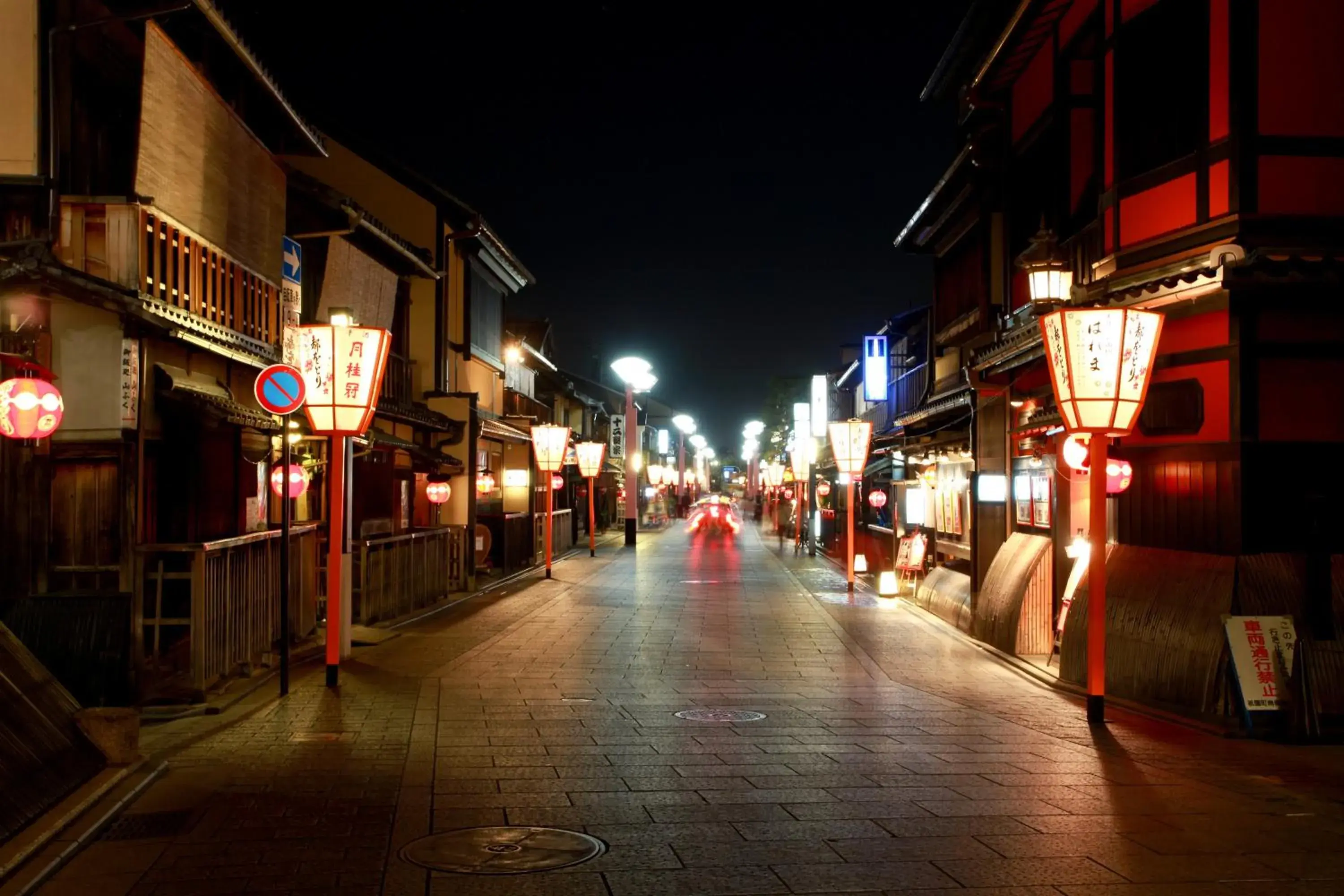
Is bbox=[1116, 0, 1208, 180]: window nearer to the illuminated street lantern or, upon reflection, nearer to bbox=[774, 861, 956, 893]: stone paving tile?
the illuminated street lantern

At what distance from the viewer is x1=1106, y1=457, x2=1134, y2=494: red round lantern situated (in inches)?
541

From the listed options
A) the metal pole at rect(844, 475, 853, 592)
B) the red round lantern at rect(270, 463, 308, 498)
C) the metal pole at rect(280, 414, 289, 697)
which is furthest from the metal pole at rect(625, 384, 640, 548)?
the metal pole at rect(280, 414, 289, 697)

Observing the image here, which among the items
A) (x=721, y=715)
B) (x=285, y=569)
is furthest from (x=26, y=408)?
(x=721, y=715)

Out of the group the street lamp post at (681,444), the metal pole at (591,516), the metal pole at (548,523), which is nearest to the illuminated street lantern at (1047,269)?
the metal pole at (548,523)

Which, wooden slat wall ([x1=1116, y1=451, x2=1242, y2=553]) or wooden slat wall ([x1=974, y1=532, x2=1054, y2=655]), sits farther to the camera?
wooden slat wall ([x1=974, y1=532, x2=1054, y2=655])

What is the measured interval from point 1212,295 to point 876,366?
21302 millimetres

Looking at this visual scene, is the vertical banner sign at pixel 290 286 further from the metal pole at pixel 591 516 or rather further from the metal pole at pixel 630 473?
the metal pole at pixel 630 473

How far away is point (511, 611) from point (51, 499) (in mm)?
12447

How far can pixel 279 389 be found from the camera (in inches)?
529

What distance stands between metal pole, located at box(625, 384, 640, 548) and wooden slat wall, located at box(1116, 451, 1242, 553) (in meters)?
33.4

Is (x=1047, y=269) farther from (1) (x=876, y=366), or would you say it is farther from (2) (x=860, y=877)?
(1) (x=876, y=366)

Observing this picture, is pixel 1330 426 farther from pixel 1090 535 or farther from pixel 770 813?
pixel 770 813

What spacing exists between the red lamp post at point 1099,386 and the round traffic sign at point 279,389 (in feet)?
28.3

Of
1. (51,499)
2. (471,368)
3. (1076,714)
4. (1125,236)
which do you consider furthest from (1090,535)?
(471,368)
